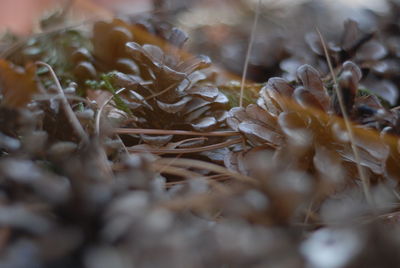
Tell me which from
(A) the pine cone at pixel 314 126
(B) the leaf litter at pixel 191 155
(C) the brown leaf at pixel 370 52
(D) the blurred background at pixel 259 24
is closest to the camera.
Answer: (B) the leaf litter at pixel 191 155

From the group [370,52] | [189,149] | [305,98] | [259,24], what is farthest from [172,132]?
[259,24]

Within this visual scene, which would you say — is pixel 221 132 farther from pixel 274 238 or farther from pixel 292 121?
pixel 274 238

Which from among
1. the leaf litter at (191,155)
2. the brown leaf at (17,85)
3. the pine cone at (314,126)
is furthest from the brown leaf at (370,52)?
the brown leaf at (17,85)

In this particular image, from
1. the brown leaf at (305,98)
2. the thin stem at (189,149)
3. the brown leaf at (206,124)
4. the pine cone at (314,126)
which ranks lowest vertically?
the thin stem at (189,149)

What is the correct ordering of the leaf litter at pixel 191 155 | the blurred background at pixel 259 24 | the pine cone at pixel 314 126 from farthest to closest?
the blurred background at pixel 259 24, the pine cone at pixel 314 126, the leaf litter at pixel 191 155

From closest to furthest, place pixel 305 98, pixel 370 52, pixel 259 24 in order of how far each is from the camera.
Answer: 1. pixel 305 98
2. pixel 370 52
3. pixel 259 24

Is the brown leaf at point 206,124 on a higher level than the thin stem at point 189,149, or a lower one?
higher

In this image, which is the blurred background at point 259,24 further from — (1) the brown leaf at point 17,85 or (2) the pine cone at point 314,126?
(1) the brown leaf at point 17,85

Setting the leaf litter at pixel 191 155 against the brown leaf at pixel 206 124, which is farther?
the brown leaf at pixel 206 124

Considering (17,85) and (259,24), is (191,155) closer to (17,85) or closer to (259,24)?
(17,85)
